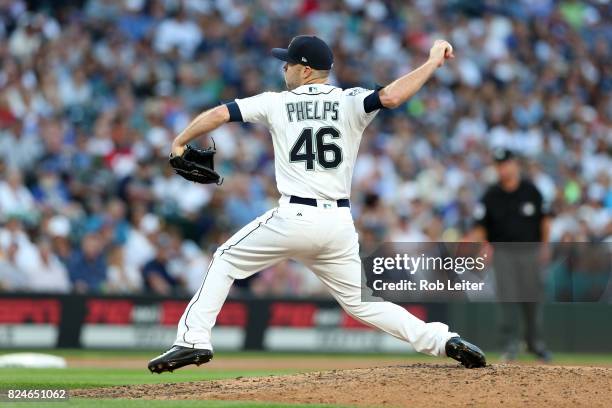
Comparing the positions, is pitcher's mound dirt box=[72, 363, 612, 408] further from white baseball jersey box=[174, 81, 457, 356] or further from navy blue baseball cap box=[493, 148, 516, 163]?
navy blue baseball cap box=[493, 148, 516, 163]

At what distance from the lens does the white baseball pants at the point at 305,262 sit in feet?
23.1

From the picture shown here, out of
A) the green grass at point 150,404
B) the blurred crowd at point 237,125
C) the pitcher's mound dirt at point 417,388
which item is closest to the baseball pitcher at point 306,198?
the pitcher's mound dirt at point 417,388

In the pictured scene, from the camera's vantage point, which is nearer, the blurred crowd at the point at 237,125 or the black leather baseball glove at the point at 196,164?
the black leather baseball glove at the point at 196,164

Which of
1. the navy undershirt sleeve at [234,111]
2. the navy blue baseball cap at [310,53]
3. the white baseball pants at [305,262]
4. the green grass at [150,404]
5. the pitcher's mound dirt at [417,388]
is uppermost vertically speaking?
the navy blue baseball cap at [310,53]

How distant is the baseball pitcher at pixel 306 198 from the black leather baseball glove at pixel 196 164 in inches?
1.0

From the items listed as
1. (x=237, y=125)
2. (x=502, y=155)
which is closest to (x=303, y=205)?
(x=502, y=155)

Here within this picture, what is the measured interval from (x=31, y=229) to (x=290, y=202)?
7.69 meters

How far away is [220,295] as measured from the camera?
283 inches

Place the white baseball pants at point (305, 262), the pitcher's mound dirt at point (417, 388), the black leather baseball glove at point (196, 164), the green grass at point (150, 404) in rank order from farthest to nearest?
the black leather baseball glove at point (196, 164)
the white baseball pants at point (305, 262)
the pitcher's mound dirt at point (417, 388)
the green grass at point (150, 404)

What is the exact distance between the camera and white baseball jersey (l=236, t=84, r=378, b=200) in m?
7.07

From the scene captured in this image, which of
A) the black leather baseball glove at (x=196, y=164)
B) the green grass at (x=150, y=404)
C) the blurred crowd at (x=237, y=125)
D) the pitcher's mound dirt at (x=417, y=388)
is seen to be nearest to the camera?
the green grass at (x=150, y=404)

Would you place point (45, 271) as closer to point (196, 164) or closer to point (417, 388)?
point (196, 164)

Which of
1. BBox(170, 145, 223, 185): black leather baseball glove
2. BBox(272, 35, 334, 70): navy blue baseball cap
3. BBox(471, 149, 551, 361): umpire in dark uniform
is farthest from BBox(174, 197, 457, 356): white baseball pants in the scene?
BBox(471, 149, 551, 361): umpire in dark uniform

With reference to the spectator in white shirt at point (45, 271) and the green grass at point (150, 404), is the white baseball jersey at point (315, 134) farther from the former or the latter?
the spectator in white shirt at point (45, 271)
